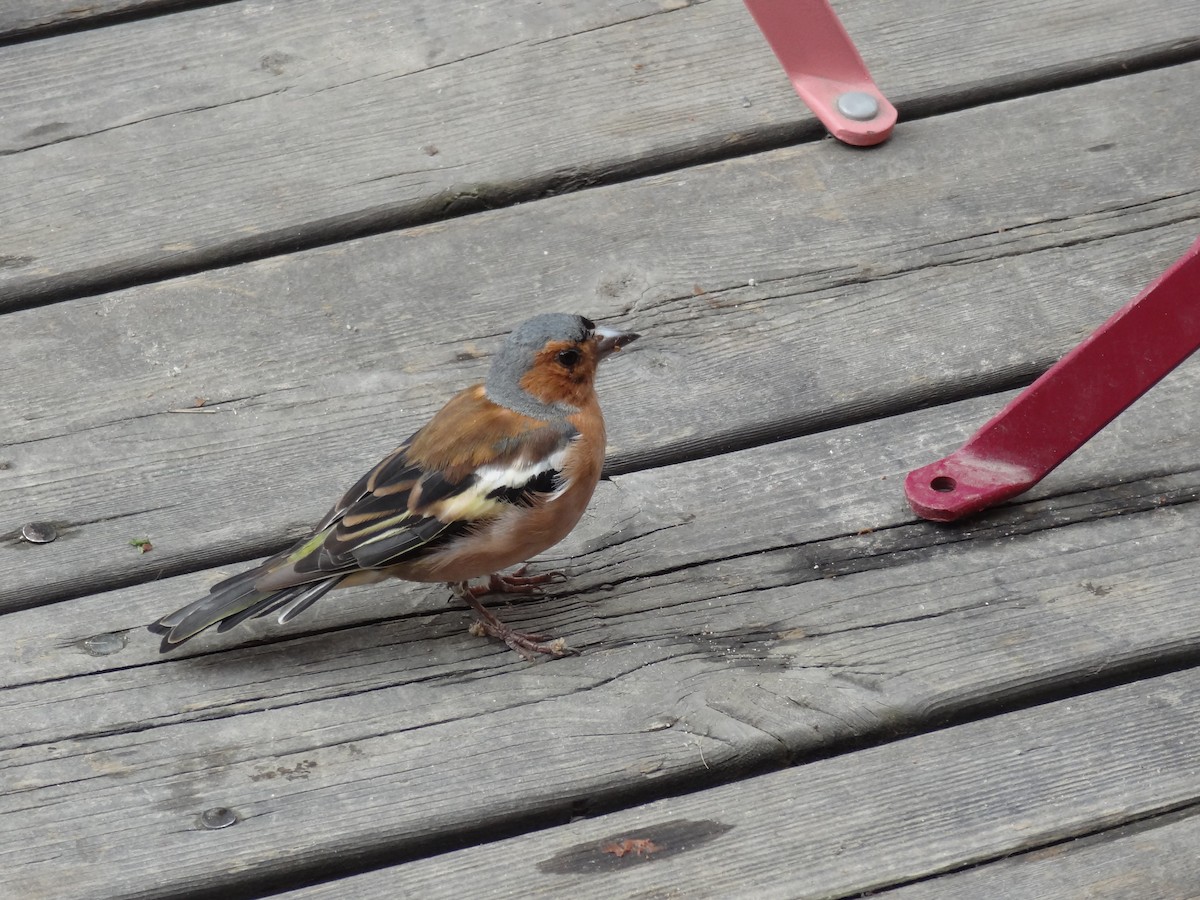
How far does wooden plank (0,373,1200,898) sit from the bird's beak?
268 mm

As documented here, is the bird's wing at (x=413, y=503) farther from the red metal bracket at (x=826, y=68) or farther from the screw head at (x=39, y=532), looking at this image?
the red metal bracket at (x=826, y=68)

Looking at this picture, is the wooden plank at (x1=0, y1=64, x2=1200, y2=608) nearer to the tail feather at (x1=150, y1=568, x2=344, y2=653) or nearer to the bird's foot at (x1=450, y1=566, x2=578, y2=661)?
the tail feather at (x1=150, y1=568, x2=344, y2=653)

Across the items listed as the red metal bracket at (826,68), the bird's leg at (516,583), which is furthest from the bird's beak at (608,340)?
the red metal bracket at (826,68)

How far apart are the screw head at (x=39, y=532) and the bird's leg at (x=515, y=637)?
0.81m

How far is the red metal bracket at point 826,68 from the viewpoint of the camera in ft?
A: 11.1

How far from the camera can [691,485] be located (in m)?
2.79

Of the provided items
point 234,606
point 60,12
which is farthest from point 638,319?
point 60,12

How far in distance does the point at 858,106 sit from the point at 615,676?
5.31ft

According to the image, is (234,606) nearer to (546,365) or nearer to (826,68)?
(546,365)

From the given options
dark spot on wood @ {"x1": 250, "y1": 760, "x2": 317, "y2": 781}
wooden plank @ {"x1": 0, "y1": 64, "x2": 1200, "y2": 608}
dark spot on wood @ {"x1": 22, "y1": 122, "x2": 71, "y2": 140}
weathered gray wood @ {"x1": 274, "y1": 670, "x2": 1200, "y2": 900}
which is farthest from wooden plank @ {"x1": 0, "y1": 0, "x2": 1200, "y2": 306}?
weathered gray wood @ {"x1": 274, "y1": 670, "x2": 1200, "y2": 900}

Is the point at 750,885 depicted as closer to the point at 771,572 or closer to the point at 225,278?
the point at 771,572

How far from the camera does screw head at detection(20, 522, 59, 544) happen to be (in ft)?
8.80

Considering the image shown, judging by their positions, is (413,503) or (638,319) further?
(638,319)

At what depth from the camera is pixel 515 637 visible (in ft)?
8.15
